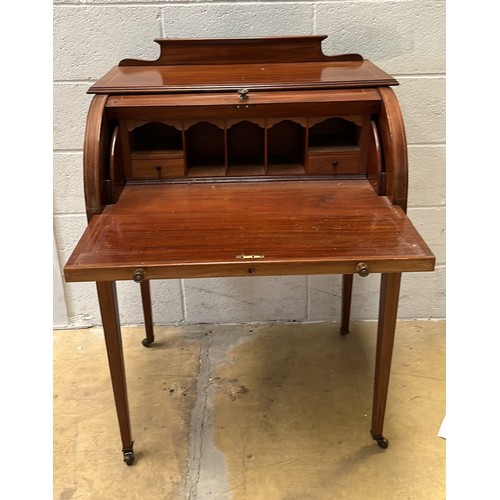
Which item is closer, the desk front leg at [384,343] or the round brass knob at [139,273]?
the round brass knob at [139,273]

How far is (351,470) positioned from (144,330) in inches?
43.5

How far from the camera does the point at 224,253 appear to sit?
50.0 inches

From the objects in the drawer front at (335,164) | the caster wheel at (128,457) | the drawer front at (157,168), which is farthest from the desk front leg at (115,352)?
the drawer front at (335,164)

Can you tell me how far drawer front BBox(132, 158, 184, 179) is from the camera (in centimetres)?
166

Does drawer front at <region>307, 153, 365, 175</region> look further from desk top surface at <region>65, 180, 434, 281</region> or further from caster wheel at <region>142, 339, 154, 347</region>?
caster wheel at <region>142, 339, 154, 347</region>

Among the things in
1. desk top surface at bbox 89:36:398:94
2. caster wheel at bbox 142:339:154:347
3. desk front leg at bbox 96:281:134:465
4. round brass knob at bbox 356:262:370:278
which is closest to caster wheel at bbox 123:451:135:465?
desk front leg at bbox 96:281:134:465

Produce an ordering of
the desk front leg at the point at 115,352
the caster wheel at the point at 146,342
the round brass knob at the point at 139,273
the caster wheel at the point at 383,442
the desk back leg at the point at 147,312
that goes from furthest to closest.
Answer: the caster wheel at the point at 146,342 < the desk back leg at the point at 147,312 < the caster wheel at the point at 383,442 < the desk front leg at the point at 115,352 < the round brass knob at the point at 139,273

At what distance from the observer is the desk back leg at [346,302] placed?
86.8 inches

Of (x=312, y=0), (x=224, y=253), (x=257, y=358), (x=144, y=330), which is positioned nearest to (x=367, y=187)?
(x=224, y=253)

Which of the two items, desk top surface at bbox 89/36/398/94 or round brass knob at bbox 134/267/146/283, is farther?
desk top surface at bbox 89/36/398/94

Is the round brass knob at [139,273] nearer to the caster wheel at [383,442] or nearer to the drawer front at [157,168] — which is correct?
the drawer front at [157,168]

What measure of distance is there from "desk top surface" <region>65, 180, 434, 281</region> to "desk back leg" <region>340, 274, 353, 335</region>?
24.8 inches

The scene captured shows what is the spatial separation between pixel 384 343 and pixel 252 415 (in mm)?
568

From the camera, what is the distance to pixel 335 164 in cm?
168
